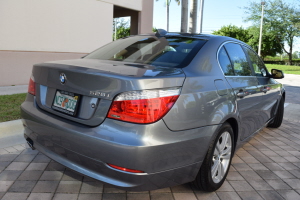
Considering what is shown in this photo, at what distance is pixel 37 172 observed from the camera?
325cm

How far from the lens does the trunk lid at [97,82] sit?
7.27 feet

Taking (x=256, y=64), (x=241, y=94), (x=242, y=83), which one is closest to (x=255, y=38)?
(x=256, y=64)

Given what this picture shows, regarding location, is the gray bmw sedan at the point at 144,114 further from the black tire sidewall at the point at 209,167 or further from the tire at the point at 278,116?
the tire at the point at 278,116

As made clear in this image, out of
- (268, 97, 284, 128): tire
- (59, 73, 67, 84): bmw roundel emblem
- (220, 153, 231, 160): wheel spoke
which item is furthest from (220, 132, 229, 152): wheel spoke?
(268, 97, 284, 128): tire

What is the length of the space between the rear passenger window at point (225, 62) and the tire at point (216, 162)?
59cm

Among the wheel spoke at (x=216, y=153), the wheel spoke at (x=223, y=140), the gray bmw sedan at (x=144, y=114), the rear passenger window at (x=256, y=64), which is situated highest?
the rear passenger window at (x=256, y=64)

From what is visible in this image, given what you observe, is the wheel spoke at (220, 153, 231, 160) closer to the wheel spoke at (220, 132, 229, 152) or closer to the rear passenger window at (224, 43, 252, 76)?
the wheel spoke at (220, 132, 229, 152)

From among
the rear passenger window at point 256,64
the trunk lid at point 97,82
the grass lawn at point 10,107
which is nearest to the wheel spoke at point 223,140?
the trunk lid at point 97,82

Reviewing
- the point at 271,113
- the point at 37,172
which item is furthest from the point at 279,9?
the point at 37,172

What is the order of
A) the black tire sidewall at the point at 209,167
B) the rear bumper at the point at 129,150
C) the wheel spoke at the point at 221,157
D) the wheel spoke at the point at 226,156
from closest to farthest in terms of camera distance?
the rear bumper at the point at 129,150 → the black tire sidewall at the point at 209,167 → the wheel spoke at the point at 221,157 → the wheel spoke at the point at 226,156

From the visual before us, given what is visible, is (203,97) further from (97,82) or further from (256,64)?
(256,64)

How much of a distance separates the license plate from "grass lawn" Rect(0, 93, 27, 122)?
2505 millimetres

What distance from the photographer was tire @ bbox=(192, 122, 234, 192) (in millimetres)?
2750

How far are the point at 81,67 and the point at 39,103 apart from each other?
2.06 feet
